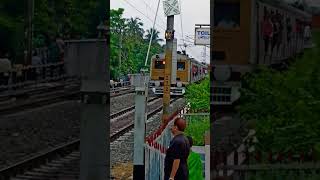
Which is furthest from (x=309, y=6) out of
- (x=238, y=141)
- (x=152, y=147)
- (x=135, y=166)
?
(x=135, y=166)

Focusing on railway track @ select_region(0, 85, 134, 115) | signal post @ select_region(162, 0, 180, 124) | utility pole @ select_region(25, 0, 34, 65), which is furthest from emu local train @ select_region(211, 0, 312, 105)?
utility pole @ select_region(25, 0, 34, 65)

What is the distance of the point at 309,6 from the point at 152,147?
3.67 feet

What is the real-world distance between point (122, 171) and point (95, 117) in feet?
1.09

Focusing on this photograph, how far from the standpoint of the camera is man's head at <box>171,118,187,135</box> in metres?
2.32

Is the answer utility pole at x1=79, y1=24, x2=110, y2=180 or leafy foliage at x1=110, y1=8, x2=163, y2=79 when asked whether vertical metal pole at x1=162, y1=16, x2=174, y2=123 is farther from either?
utility pole at x1=79, y1=24, x2=110, y2=180

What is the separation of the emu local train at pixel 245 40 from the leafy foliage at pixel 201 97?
5 centimetres

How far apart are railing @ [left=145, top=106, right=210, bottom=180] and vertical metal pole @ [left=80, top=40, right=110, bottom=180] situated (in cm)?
24

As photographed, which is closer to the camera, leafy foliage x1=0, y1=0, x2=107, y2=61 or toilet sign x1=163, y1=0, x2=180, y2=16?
toilet sign x1=163, y1=0, x2=180, y2=16

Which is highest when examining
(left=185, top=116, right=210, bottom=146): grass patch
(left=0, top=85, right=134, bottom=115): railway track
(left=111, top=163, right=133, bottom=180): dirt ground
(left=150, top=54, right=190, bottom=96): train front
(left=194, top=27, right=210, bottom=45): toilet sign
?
(left=194, top=27, right=210, bottom=45): toilet sign

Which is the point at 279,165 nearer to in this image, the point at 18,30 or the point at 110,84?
the point at 110,84

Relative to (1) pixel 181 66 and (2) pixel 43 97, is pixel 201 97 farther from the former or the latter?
(2) pixel 43 97

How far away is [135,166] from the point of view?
248 cm

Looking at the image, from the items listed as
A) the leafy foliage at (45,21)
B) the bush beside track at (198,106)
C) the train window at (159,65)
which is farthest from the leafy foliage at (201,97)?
the leafy foliage at (45,21)

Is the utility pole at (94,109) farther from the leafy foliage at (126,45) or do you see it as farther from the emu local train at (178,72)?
the emu local train at (178,72)
